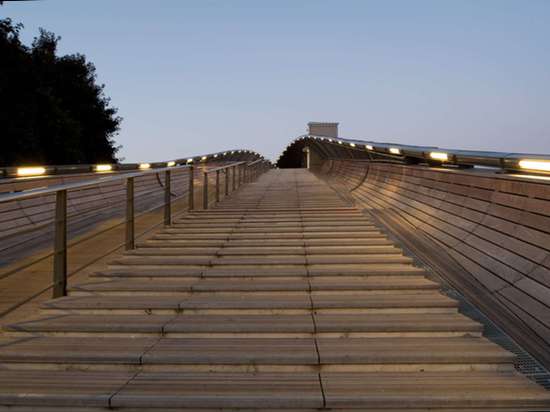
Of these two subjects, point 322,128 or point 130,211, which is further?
point 322,128

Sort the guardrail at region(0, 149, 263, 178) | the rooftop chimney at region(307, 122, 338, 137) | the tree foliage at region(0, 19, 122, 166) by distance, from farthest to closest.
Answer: the rooftop chimney at region(307, 122, 338, 137)
the tree foliage at region(0, 19, 122, 166)
the guardrail at region(0, 149, 263, 178)

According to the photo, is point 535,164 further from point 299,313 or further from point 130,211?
point 130,211

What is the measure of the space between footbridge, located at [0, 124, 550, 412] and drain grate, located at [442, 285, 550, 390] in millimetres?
14

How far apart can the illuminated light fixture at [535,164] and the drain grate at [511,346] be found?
1.37 metres

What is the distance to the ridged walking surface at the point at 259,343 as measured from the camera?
339cm

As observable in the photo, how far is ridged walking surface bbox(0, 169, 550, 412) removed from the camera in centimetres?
339

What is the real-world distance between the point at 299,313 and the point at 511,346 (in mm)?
1671

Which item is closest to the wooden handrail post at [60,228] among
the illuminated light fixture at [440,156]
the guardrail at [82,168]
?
the illuminated light fixture at [440,156]

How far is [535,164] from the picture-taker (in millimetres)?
5434

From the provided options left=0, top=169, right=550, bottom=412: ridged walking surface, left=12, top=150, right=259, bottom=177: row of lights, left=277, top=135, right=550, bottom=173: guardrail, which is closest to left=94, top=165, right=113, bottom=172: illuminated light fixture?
left=12, top=150, right=259, bottom=177: row of lights

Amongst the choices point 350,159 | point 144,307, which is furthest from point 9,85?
point 144,307

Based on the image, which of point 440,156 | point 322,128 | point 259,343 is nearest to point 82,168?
point 440,156

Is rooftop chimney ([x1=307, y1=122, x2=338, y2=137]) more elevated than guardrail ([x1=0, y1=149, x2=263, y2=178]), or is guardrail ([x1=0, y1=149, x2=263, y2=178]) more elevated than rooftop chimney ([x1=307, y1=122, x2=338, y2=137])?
rooftop chimney ([x1=307, y1=122, x2=338, y2=137])

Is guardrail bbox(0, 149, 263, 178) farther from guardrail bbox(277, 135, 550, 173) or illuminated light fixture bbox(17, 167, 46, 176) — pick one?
guardrail bbox(277, 135, 550, 173)
